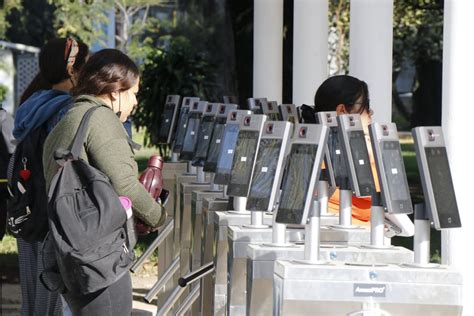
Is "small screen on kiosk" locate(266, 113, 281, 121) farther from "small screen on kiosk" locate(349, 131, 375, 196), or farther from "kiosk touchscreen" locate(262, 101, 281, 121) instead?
"small screen on kiosk" locate(349, 131, 375, 196)

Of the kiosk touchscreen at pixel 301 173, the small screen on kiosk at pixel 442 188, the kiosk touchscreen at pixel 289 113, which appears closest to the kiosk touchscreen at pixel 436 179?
the small screen on kiosk at pixel 442 188

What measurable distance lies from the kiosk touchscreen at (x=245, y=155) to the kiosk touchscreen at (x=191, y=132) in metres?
2.28

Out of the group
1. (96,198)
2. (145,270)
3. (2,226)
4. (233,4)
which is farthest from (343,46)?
(96,198)

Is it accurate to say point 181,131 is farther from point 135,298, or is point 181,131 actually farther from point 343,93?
point 135,298

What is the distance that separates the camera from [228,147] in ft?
20.0

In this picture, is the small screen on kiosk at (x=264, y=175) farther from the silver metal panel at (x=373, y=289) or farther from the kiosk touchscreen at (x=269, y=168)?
the silver metal panel at (x=373, y=289)

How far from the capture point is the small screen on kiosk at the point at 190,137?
777 cm

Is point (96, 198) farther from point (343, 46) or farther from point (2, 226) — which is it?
point (343, 46)

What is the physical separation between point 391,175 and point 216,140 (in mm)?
2280

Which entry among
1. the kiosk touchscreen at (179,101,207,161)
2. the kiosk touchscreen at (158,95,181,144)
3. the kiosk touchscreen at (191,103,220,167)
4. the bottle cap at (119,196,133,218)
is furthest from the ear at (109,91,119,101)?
the kiosk touchscreen at (158,95,181,144)

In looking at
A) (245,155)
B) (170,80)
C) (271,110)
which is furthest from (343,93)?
(170,80)

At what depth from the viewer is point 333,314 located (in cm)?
432

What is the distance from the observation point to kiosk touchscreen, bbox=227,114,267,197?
208 inches

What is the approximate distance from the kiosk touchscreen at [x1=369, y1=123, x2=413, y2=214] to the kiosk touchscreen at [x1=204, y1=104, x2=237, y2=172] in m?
1.94
